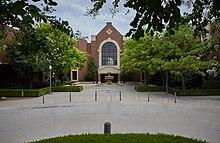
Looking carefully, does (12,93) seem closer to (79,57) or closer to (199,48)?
(79,57)

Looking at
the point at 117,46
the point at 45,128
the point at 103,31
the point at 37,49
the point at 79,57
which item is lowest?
the point at 45,128

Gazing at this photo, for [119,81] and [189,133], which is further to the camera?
[119,81]

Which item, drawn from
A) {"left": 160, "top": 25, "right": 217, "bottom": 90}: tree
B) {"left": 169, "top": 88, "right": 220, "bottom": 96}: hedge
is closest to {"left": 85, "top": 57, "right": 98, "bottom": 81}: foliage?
{"left": 160, "top": 25, "right": 217, "bottom": 90}: tree

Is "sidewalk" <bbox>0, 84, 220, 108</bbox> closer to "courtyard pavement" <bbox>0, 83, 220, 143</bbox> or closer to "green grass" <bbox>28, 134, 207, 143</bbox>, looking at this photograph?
"courtyard pavement" <bbox>0, 83, 220, 143</bbox>

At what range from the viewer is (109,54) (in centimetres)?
4919

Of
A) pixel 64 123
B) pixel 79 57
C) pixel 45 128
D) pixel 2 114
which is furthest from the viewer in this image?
pixel 79 57

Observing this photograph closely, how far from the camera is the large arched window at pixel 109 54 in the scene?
4891 centimetres

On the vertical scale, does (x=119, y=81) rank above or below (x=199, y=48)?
below

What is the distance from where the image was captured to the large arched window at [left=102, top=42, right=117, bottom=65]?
160 ft

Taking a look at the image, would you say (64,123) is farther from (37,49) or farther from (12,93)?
(12,93)

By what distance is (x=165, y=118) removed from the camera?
33.9ft

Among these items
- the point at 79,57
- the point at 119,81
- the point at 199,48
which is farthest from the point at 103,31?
the point at 199,48

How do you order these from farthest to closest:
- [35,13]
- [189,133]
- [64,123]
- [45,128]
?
[64,123]
[45,128]
[189,133]
[35,13]

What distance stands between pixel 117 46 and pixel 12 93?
3155cm
